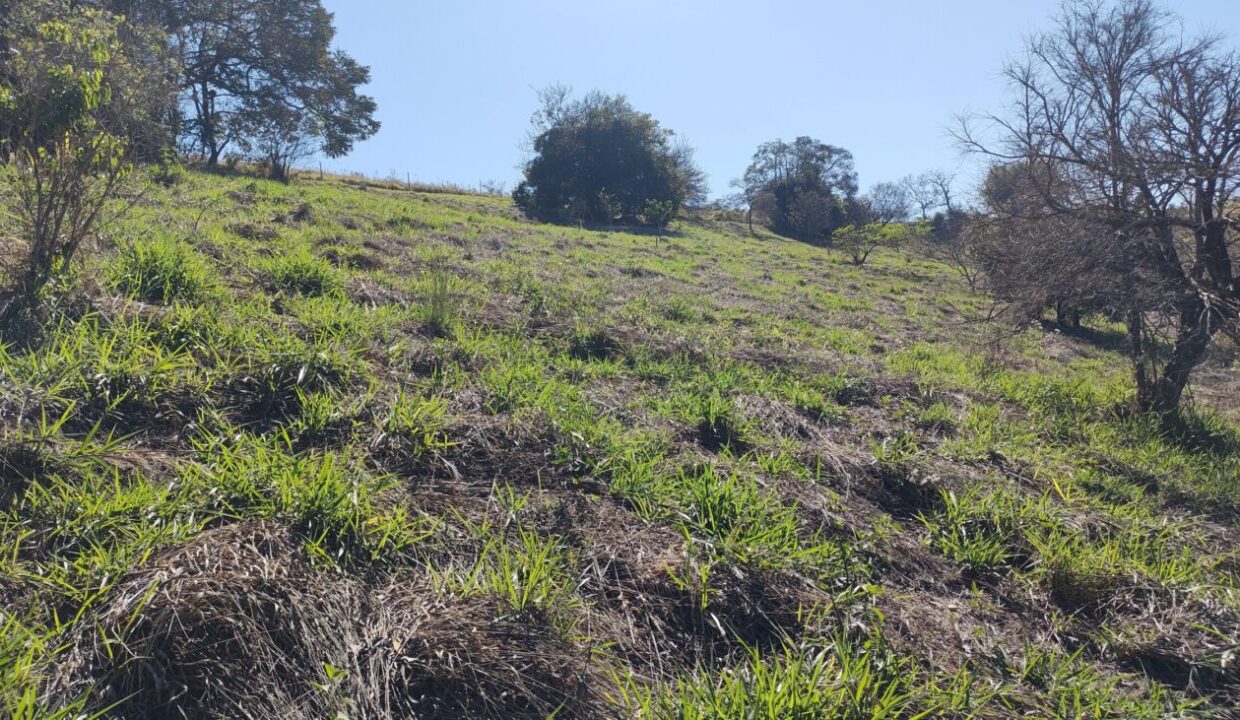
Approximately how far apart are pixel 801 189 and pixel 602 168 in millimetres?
14838

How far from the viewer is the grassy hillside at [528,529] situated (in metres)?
1.80

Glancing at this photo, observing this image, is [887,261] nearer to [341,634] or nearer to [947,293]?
[947,293]

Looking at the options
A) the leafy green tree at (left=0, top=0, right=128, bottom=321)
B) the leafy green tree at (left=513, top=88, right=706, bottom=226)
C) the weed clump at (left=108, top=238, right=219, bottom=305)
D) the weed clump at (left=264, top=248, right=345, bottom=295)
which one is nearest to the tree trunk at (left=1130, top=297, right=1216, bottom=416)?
the weed clump at (left=264, top=248, right=345, bottom=295)

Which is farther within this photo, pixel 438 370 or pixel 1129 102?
pixel 1129 102

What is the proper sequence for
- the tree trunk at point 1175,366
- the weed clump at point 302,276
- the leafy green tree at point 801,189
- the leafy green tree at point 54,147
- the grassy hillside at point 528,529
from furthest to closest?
1. the leafy green tree at point 801,189
2. the tree trunk at point 1175,366
3. the weed clump at point 302,276
4. the leafy green tree at point 54,147
5. the grassy hillside at point 528,529

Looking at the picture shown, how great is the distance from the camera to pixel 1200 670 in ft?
7.95

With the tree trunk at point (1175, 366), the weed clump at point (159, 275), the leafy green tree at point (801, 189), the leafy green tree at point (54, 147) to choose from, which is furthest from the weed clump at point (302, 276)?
the leafy green tree at point (801, 189)

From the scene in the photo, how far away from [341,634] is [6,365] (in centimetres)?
196

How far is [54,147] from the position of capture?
3551 millimetres

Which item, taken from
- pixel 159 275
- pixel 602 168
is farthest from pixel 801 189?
pixel 159 275

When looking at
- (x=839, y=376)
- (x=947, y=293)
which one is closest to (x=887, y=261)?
(x=947, y=293)

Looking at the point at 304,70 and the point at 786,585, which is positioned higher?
the point at 304,70

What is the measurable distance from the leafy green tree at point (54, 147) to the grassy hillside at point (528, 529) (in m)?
0.26

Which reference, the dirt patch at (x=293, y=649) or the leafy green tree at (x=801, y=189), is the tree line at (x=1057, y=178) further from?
the leafy green tree at (x=801, y=189)
